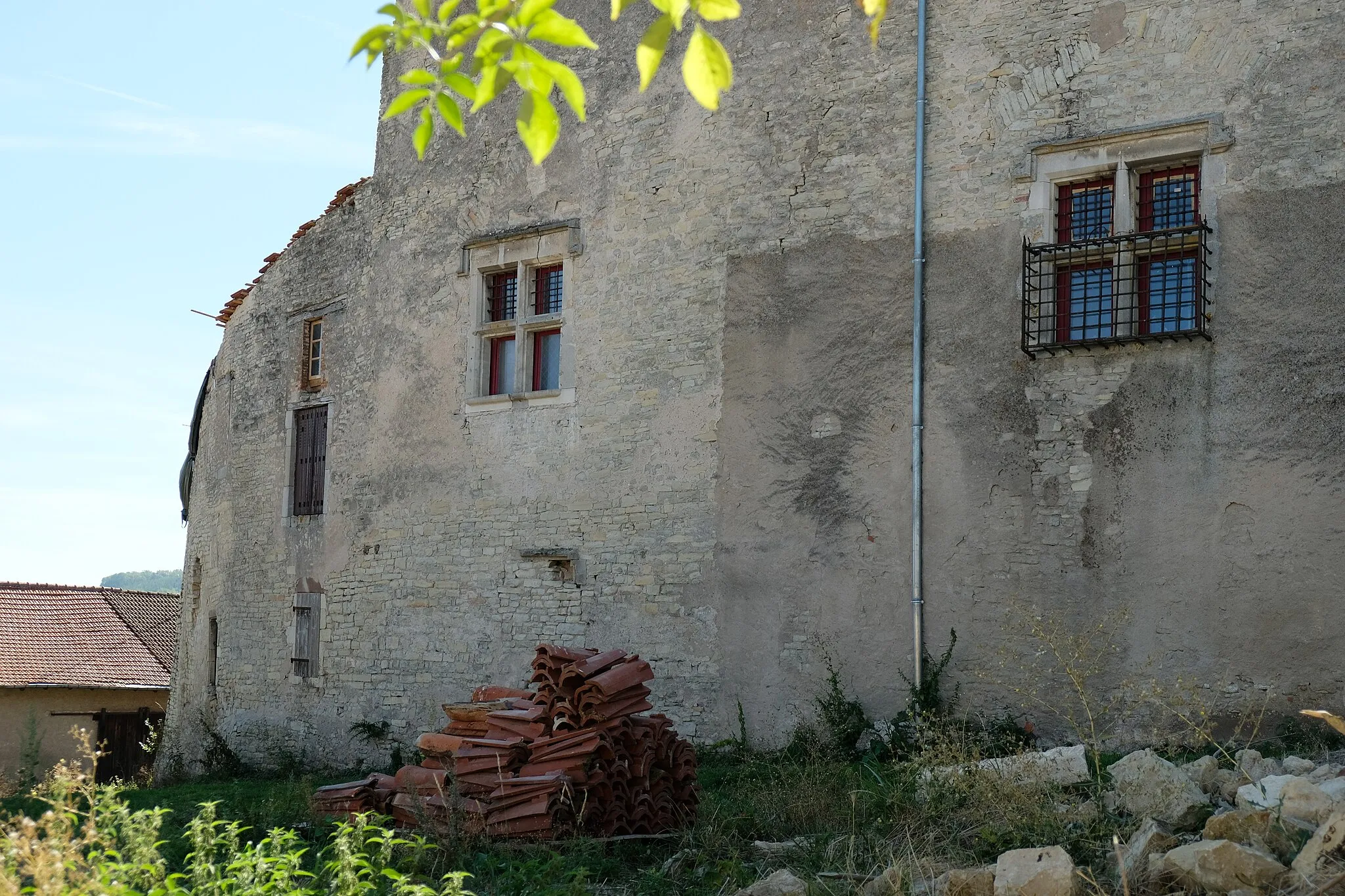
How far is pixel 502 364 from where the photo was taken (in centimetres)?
1353

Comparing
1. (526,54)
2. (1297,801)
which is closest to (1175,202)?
(1297,801)

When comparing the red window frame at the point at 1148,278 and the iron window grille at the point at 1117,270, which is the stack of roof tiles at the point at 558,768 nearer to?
the iron window grille at the point at 1117,270

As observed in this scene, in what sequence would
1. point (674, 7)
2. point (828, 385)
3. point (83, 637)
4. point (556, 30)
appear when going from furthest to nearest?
point (83, 637), point (828, 385), point (674, 7), point (556, 30)

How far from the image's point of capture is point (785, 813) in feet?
25.3

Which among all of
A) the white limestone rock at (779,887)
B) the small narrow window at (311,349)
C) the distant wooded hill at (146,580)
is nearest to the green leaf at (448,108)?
the white limestone rock at (779,887)

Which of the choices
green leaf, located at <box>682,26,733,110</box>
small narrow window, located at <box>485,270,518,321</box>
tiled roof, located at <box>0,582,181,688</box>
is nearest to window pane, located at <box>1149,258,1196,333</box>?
small narrow window, located at <box>485,270,518,321</box>

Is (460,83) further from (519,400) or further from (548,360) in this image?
(548,360)

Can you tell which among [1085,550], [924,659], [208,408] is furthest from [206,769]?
[1085,550]

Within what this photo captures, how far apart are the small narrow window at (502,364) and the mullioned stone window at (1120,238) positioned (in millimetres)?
5360

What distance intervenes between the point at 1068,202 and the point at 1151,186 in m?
0.63

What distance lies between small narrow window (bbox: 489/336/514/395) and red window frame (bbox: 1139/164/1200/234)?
240 inches

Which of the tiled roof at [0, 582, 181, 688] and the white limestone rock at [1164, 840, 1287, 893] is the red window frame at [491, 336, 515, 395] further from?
the tiled roof at [0, 582, 181, 688]

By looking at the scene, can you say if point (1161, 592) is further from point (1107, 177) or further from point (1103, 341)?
point (1107, 177)

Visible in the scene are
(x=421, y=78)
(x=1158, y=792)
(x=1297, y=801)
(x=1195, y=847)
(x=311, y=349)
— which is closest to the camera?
(x=421, y=78)
